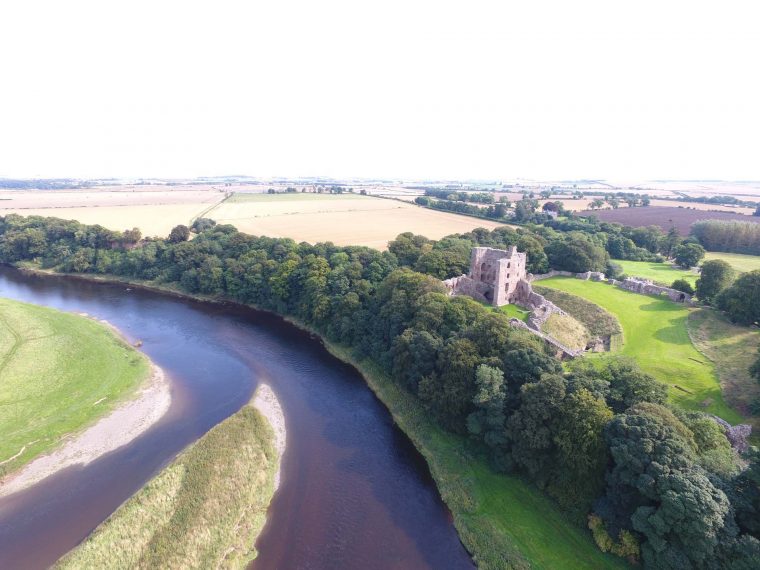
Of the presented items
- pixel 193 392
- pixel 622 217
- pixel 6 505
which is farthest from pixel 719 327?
pixel 622 217

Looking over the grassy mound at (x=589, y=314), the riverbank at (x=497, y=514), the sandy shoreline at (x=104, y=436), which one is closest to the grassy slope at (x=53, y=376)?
the sandy shoreline at (x=104, y=436)

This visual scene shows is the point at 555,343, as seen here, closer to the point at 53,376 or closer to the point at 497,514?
the point at 497,514

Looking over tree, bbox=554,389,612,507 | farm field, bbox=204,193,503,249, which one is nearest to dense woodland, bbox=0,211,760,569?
tree, bbox=554,389,612,507

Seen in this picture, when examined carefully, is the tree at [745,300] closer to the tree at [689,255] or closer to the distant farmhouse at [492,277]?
the distant farmhouse at [492,277]

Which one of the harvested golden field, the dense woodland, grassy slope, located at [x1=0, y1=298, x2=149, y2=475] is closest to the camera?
the dense woodland

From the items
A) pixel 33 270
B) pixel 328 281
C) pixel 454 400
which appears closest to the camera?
pixel 454 400

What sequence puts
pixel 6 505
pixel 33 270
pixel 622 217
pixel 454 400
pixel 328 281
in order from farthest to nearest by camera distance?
pixel 622 217 → pixel 33 270 → pixel 328 281 → pixel 454 400 → pixel 6 505

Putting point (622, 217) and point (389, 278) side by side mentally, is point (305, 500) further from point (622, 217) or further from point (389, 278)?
point (622, 217)

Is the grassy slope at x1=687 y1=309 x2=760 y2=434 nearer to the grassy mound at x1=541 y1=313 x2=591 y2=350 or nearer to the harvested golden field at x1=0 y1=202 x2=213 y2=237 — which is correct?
the grassy mound at x1=541 y1=313 x2=591 y2=350
